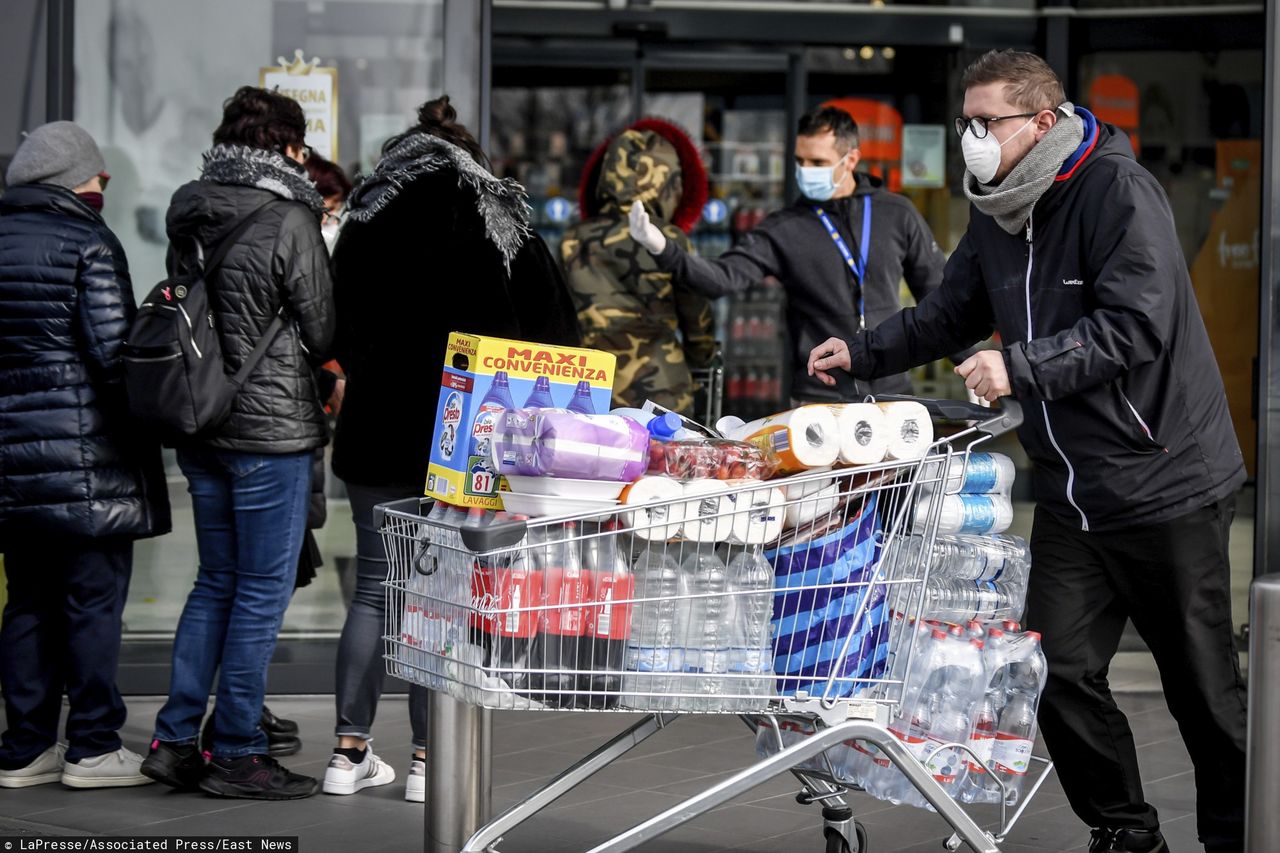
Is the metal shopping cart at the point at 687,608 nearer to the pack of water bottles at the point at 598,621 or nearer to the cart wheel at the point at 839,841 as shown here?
the pack of water bottles at the point at 598,621

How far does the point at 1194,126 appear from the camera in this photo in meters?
11.8

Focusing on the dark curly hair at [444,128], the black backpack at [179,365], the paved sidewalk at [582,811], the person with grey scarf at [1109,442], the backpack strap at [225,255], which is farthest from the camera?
the dark curly hair at [444,128]

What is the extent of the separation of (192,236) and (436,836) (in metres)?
2.06

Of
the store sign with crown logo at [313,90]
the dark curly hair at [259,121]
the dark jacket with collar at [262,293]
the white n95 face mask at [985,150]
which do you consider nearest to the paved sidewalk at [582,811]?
the dark jacket with collar at [262,293]

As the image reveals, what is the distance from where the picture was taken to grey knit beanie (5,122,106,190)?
491 cm

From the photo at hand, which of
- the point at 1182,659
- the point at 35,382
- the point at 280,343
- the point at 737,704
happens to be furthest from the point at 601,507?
the point at 35,382

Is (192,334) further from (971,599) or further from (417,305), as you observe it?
(971,599)

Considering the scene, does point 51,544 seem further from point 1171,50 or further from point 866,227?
point 1171,50

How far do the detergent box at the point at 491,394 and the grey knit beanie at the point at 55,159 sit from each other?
7.01 feet

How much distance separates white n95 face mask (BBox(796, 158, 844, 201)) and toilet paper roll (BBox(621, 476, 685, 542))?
2727mm

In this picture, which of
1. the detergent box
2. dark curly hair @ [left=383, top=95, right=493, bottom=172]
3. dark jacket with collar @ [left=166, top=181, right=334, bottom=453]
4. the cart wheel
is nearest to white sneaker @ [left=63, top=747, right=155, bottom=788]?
dark jacket with collar @ [left=166, top=181, right=334, bottom=453]

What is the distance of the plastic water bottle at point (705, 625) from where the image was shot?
123 inches

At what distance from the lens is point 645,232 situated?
5.52 m

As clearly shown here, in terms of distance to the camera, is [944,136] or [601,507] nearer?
[601,507]
